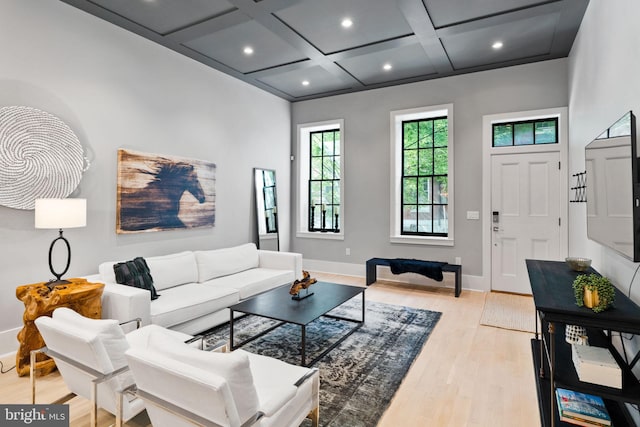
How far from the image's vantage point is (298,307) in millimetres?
3031

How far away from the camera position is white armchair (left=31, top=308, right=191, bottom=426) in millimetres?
1646

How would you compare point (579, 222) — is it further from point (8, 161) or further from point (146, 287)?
point (8, 161)

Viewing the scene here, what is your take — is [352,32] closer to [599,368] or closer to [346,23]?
[346,23]

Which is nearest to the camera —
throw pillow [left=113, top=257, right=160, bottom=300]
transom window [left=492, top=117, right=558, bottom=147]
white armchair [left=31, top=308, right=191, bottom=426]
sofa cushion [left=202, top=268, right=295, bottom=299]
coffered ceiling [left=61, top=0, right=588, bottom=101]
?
white armchair [left=31, top=308, right=191, bottom=426]

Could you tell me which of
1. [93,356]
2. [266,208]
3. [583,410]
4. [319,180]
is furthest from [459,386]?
[319,180]

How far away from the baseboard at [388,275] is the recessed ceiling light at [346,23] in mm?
3728

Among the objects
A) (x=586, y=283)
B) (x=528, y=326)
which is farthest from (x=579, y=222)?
(x=586, y=283)

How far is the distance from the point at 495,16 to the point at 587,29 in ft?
2.85

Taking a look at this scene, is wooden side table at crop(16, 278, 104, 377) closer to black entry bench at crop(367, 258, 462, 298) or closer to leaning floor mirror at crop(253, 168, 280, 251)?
leaning floor mirror at crop(253, 168, 280, 251)

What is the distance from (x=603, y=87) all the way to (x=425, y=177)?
2996 millimetres

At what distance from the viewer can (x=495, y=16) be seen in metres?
3.60

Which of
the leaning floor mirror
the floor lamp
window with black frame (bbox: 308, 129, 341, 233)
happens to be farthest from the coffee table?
window with black frame (bbox: 308, 129, 341, 233)

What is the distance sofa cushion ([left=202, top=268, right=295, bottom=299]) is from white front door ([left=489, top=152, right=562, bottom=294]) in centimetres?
308

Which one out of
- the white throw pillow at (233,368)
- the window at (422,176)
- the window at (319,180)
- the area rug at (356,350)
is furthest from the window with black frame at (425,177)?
the white throw pillow at (233,368)
